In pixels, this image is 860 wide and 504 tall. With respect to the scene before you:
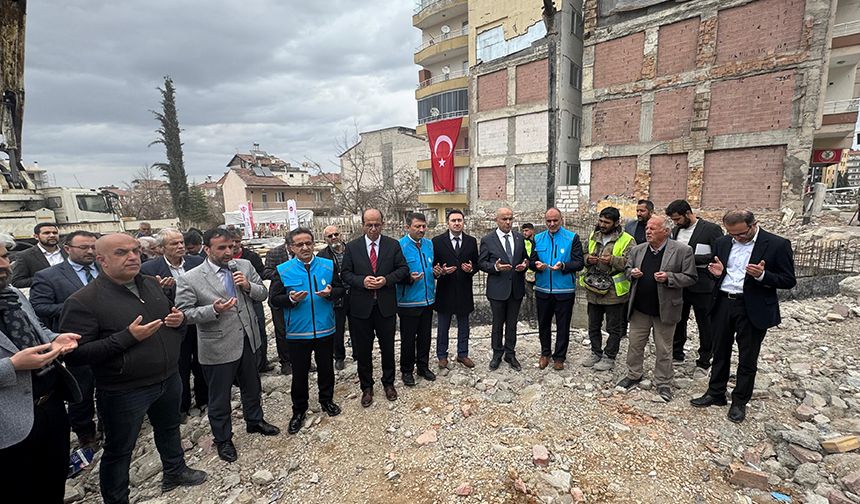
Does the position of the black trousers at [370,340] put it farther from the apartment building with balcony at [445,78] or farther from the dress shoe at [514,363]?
the apartment building with balcony at [445,78]

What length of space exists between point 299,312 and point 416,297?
1373 mm

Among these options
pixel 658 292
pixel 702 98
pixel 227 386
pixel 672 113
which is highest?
pixel 702 98

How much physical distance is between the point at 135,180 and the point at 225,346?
45497 millimetres

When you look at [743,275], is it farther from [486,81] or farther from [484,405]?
[486,81]

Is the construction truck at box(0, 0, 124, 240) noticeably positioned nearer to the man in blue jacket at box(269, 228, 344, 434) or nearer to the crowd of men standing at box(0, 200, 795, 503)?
the crowd of men standing at box(0, 200, 795, 503)

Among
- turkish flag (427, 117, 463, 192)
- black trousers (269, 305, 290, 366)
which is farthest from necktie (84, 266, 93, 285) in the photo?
turkish flag (427, 117, 463, 192)

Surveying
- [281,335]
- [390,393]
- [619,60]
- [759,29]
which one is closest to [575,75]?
[619,60]

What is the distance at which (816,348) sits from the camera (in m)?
5.16

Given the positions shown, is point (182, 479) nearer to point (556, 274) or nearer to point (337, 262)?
point (337, 262)

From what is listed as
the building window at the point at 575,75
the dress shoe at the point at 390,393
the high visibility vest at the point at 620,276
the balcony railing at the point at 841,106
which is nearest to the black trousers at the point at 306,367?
the dress shoe at the point at 390,393

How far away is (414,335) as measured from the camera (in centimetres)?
461

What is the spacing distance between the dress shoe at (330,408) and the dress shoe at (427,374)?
1.14 m

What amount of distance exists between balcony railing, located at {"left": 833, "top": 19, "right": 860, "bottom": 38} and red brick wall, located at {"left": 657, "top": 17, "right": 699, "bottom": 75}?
479cm

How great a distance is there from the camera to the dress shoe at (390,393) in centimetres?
430
